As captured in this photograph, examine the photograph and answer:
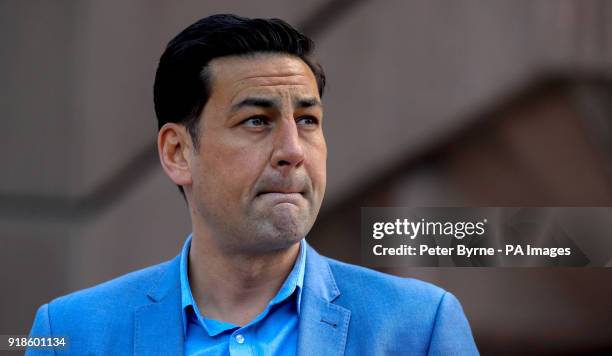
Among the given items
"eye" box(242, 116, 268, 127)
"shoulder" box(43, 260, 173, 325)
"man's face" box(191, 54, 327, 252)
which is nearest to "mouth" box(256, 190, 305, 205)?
Result: "man's face" box(191, 54, 327, 252)

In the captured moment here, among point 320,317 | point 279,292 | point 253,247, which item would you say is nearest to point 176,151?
point 253,247

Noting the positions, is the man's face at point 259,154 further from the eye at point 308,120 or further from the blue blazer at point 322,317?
the blue blazer at point 322,317

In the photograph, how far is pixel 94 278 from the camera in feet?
9.77

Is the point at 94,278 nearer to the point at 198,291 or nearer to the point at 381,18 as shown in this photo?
the point at 198,291

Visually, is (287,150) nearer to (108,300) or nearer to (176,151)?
(176,151)

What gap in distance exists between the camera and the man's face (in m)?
1.96

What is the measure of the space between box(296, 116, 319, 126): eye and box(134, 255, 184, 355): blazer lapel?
21.9 inches

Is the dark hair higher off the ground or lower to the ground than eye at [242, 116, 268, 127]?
higher

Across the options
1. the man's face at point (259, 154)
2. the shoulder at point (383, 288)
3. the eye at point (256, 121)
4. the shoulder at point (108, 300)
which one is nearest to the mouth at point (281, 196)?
the man's face at point (259, 154)

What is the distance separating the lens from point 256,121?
2.03 m

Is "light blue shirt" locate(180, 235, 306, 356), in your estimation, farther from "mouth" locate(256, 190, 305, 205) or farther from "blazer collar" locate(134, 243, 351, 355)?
"mouth" locate(256, 190, 305, 205)

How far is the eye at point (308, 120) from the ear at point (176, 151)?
30 cm

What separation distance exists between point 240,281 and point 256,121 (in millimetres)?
429

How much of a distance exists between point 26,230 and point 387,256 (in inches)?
53.5
